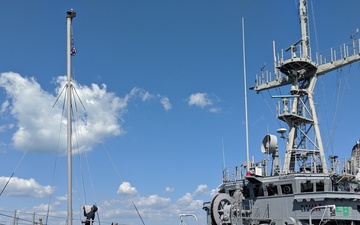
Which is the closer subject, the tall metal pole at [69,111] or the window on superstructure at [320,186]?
the tall metal pole at [69,111]

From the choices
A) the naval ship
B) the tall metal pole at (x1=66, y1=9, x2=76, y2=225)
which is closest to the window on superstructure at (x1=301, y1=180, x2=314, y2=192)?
the naval ship

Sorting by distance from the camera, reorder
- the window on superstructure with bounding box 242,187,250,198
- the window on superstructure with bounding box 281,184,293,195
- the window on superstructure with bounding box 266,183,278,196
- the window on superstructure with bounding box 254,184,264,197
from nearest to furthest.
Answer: the window on superstructure with bounding box 281,184,293,195, the window on superstructure with bounding box 266,183,278,196, the window on superstructure with bounding box 254,184,264,197, the window on superstructure with bounding box 242,187,250,198

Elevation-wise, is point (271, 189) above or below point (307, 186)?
below

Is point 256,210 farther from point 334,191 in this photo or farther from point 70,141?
point 70,141

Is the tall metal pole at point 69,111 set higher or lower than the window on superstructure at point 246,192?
higher

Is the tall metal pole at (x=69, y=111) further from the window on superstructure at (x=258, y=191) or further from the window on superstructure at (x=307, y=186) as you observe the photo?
the window on superstructure at (x=307, y=186)

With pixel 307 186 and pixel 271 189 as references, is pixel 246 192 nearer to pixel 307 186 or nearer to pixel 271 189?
pixel 271 189

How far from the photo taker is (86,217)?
65.8 ft

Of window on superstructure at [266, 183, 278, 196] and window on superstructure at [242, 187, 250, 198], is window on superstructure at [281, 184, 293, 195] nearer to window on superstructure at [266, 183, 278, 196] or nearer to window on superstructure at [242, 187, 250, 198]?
window on superstructure at [266, 183, 278, 196]

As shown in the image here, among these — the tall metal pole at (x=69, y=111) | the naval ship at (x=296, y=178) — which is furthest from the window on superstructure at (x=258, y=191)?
the tall metal pole at (x=69, y=111)

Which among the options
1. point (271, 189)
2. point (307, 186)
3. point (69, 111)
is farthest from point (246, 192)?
point (69, 111)

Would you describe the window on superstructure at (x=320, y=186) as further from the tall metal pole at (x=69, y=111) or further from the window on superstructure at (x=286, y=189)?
the tall metal pole at (x=69, y=111)

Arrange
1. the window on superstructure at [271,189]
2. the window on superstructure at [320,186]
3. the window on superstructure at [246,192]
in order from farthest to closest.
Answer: the window on superstructure at [246,192]
the window on superstructure at [271,189]
the window on superstructure at [320,186]

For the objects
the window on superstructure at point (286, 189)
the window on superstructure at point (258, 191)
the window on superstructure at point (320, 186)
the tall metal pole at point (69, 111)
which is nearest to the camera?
the tall metal pole at point (69, 111)
